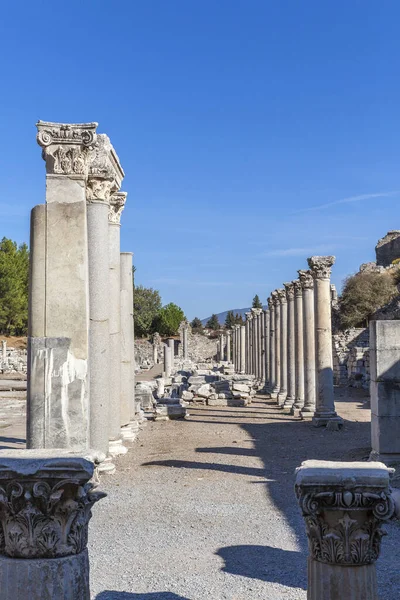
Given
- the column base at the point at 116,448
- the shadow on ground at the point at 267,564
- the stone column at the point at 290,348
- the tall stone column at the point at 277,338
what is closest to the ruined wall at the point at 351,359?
the tall stone column at the point at 277,338

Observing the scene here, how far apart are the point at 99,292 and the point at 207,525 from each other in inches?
162

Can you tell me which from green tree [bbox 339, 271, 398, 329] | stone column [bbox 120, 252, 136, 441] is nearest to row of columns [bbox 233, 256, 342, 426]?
stone column [bbox 120, 252, 136, 441]

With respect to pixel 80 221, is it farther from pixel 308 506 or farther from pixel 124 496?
pixel 308 506

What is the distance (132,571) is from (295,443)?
830 cm

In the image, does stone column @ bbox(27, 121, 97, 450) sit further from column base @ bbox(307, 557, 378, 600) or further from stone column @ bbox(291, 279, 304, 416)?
stone column @ bbox(291, 279, 304, 416)

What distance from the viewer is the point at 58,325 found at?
7.28 m

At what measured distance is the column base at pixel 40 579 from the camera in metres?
3.74

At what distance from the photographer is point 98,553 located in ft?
19.6

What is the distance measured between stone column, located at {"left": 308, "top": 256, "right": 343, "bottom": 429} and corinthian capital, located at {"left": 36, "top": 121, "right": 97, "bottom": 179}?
10131 mm

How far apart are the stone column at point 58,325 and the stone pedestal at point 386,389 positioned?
472cm

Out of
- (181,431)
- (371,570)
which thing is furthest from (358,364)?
(371,570)

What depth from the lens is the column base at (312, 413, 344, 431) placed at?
1580cm

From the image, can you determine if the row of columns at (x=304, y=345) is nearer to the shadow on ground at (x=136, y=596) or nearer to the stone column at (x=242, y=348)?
the shadow on ground at (x=136, y=596)

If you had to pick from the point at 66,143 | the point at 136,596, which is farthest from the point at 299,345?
the point at 136,596
